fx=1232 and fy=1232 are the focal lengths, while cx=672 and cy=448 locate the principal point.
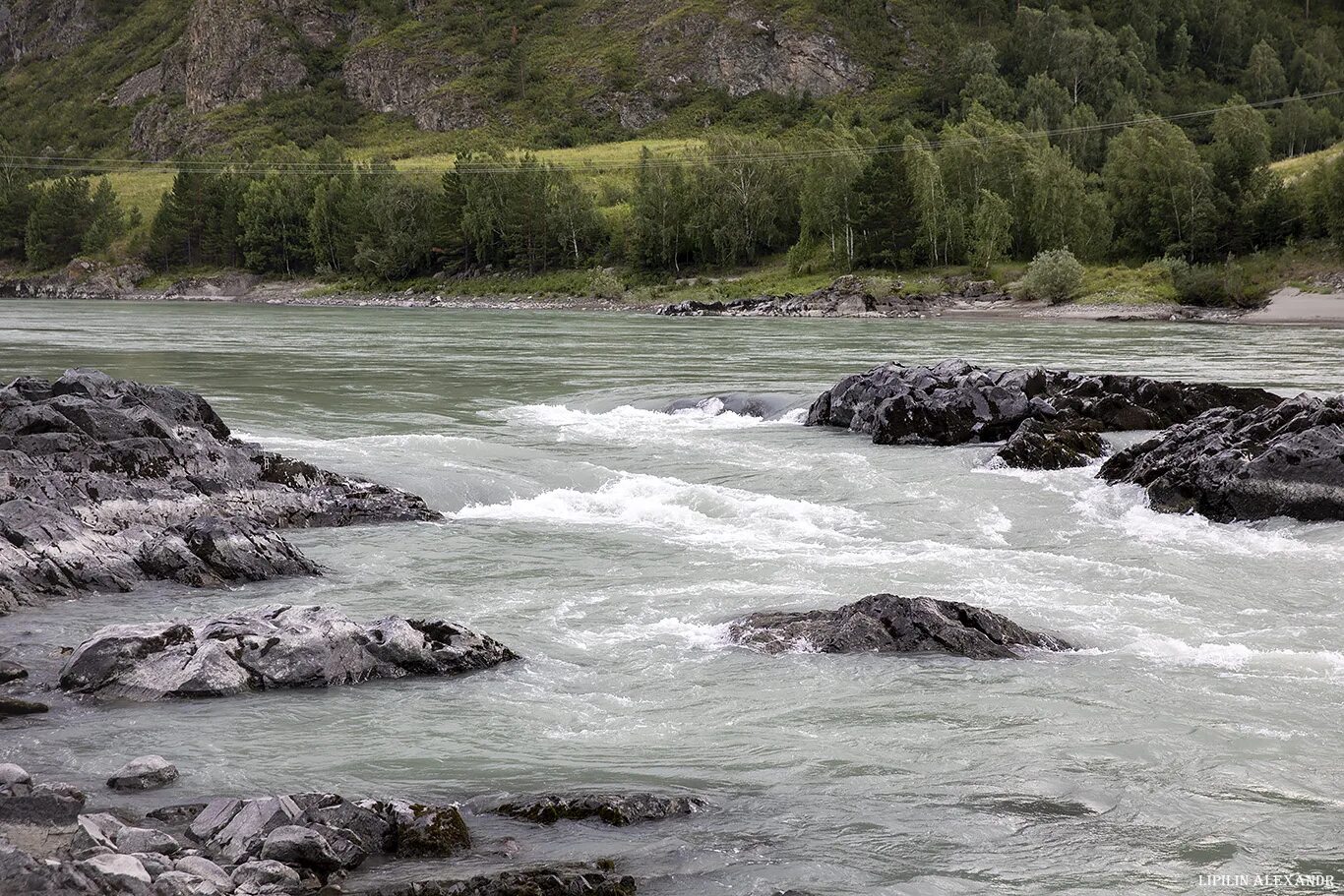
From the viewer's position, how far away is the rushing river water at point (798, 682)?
34.8ft

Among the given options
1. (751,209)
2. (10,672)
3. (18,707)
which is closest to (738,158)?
(751,209)

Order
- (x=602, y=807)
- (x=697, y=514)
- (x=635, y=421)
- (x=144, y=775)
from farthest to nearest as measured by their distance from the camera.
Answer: (x=635, y=421), (x=697, y=514), (x=144, y=775), (x=602, y=807)

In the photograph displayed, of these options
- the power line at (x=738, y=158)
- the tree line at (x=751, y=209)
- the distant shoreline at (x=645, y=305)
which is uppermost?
the power line at (x=738, y=158)

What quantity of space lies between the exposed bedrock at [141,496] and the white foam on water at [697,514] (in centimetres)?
255

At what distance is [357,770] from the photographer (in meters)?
11.8

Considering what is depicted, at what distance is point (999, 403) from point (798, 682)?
2151cm

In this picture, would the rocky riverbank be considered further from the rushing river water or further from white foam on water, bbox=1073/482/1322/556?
white foam on water, bbox=1073/482/1322/556

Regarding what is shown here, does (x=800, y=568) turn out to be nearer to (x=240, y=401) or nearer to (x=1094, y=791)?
(x=1094, y=791)

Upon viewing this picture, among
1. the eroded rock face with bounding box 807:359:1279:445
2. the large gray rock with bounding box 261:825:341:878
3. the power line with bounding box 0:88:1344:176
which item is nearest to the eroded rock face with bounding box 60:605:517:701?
the large gray rock with bounding box 261:825:341:878

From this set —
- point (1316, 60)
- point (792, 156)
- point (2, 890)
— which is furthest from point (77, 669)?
point (1316, 60)

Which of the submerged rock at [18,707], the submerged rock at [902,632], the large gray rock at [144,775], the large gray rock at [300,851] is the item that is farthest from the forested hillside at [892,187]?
the large gray rock at [300,851]

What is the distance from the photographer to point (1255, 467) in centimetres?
2416

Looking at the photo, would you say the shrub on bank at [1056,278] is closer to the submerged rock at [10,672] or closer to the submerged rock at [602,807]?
the submerged rock at [10,672]

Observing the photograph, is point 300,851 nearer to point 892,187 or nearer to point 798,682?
point 798,682
